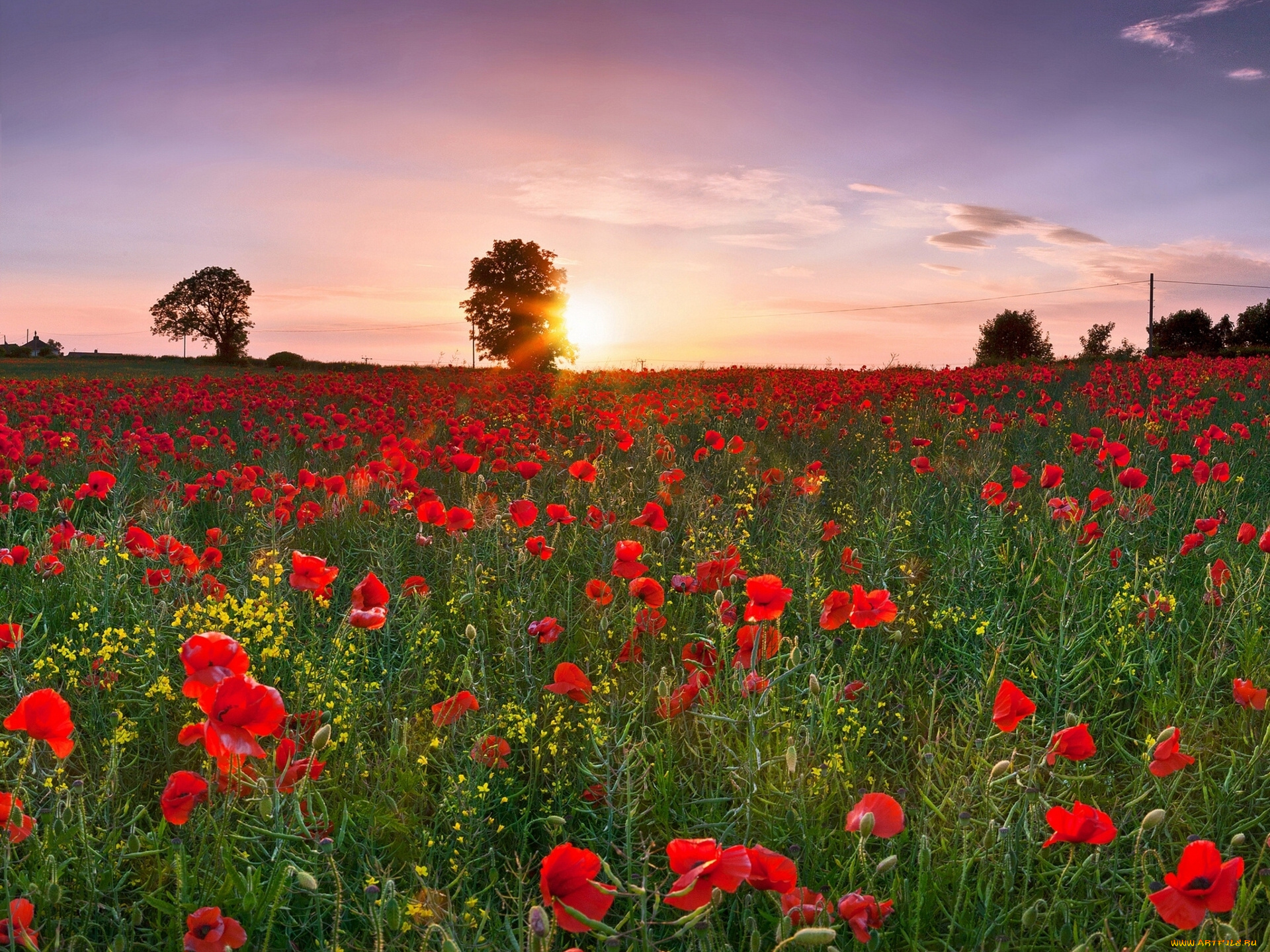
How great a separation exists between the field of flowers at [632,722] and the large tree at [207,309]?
68.9 m

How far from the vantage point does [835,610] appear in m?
2.35

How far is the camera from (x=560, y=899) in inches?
53.5

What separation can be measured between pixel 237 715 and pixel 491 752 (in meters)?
0.88

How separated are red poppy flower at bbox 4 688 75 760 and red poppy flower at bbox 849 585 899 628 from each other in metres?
1.79

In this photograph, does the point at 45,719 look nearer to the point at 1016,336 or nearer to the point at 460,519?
the point at 460,519

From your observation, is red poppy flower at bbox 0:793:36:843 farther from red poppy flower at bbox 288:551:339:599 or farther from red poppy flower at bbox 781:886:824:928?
red poppy flower at bbox 781:886:824:928

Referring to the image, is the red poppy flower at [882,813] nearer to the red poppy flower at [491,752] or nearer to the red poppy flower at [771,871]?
the red poppy flower at [771,871]

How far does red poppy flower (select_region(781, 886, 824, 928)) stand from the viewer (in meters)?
1.51

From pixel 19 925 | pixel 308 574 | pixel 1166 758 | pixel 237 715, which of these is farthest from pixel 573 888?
pixel 1166 758

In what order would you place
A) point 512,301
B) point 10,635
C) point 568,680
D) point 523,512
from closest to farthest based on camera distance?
point 10,635 < point 568,680 < point 523,512 < point 512,301

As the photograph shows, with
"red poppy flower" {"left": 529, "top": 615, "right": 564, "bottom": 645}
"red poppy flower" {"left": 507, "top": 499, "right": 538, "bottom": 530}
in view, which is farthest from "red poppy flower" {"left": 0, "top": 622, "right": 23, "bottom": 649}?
"red poppy flower" {"left": 507, "top": 499, "right": 538, "bottom": 530}

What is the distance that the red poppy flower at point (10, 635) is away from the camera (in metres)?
2.15

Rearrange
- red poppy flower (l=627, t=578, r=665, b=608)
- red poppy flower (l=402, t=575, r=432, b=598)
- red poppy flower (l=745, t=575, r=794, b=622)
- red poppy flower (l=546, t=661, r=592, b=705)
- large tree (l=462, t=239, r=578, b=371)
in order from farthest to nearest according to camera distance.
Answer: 1. large tree (l=462, t=239, r=578, b=371)
2. red poppy flower (l=402, t=575, r=432, b=598)
3. red poppy flower (l=627, t=578, r=665, b=608)
4. red poppy flower (l=546, t=661, r=592, b=705)
5. red poppy flower (l=745, t=575, r=794, b=622)

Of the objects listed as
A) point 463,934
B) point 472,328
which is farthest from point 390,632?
point 472,328
